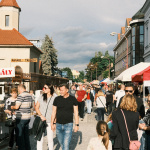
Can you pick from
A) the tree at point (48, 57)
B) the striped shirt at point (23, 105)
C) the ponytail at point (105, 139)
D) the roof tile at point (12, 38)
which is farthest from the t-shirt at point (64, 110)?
the tree at point (48, 57)

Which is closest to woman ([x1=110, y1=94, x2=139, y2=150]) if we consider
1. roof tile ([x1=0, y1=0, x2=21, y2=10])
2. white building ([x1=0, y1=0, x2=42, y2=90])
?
white building ([x1=0, y1=0, x2=42, y2=90])

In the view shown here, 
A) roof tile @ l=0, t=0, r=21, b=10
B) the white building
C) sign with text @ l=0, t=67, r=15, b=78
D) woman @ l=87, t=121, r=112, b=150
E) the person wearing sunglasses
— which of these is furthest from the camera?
roof tile @ l=0, t=0, r=21, b=10

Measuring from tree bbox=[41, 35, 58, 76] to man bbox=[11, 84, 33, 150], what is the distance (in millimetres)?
62515

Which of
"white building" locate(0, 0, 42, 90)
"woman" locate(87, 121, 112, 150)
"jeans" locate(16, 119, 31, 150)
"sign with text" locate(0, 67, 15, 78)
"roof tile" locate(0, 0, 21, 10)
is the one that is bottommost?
"jeans" locate(16, 119, 31, 150)

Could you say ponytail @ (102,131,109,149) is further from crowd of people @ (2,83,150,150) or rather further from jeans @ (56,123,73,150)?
jeans @ (56,123,73,150)

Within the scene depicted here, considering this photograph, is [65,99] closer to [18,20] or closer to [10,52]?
[10,52]

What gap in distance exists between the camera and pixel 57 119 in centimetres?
546

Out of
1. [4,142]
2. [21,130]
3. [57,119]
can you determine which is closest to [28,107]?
[21,130]

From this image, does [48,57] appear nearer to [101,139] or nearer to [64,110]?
[64,110]

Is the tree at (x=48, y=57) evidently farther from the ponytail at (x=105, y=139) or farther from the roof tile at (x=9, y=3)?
the ponytail at (x=105, y=139)

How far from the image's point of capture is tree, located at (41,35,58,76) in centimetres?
6912

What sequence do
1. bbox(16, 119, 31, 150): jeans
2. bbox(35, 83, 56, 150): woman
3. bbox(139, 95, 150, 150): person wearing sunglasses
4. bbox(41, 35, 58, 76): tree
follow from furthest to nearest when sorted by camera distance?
bbox(41, 35, 58, 76): tree < bbox(16, 119, 31, 150): jeans < bbox(35, 83, 56, 150): woman < bbox(139, 95, 150, 150): person wearing sunglasses

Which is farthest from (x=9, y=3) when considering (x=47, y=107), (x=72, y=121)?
(x=72, y=121)

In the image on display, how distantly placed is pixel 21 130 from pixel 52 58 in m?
64.1
